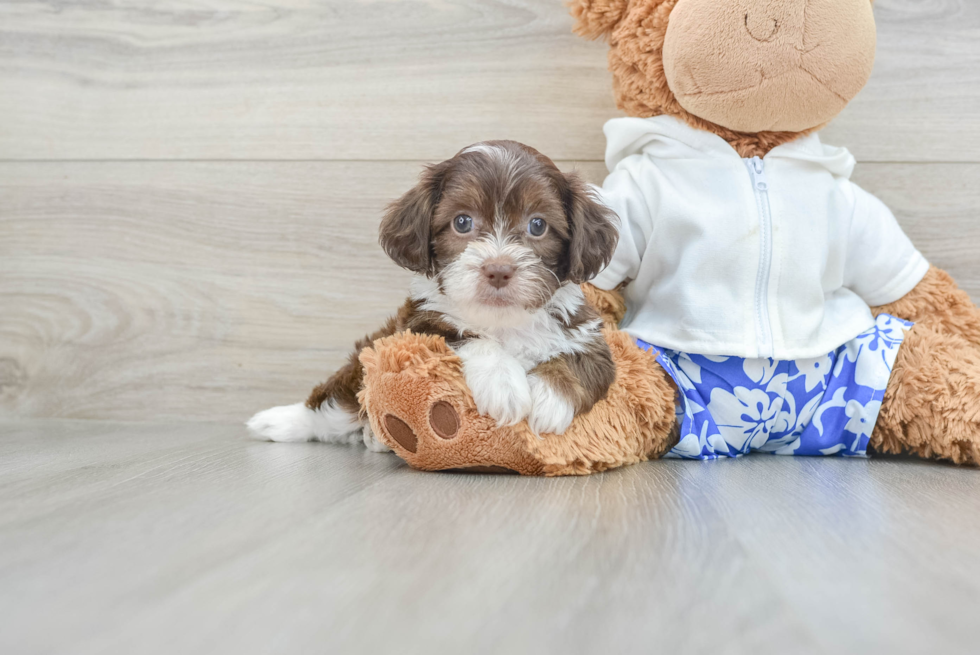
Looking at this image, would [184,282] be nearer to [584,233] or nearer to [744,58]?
[584,233]

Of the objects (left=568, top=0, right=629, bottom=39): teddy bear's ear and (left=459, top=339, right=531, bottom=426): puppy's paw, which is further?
(left=568, top=0, right=629, bottom=39): teddy bear's ear

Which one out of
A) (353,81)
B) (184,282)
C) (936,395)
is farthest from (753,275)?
(184,282)

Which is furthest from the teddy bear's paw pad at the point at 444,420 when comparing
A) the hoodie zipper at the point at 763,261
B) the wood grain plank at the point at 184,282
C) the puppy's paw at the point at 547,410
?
the wood grain plank at the point at 184,282

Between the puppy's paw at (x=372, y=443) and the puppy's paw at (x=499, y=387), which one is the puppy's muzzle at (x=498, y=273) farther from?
the puppy's paw at (x=372, y=443)

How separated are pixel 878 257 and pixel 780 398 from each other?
0.41 meters

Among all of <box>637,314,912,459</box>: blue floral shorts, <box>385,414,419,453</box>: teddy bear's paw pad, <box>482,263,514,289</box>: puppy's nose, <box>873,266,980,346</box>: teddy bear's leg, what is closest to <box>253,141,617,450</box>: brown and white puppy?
<box>482,263,514,289</box>: puppy's nose

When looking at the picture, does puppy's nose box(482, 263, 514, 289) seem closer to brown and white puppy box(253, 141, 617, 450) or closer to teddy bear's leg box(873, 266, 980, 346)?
brown and white puppy box(253, 141, 617, 450)

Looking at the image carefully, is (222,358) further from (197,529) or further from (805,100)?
(805,100)

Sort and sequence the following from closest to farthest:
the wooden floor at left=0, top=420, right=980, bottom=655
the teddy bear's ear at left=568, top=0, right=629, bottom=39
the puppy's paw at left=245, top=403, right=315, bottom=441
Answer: the wooden floor at left=0, top=420, right=980, bottom=655 → the teddy bear's ear at left=568, top=0, right=629, bottom=39 → the puppy's paw at left=245, top=403, right=315, bottom=441

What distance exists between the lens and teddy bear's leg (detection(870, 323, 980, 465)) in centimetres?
142

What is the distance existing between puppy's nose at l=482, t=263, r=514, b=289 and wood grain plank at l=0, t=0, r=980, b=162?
Answer: 0.79 m

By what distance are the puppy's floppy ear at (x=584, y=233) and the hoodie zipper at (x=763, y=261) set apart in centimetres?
37

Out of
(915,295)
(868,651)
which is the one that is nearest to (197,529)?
(868,651)

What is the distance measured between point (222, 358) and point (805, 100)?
5.01 feet
